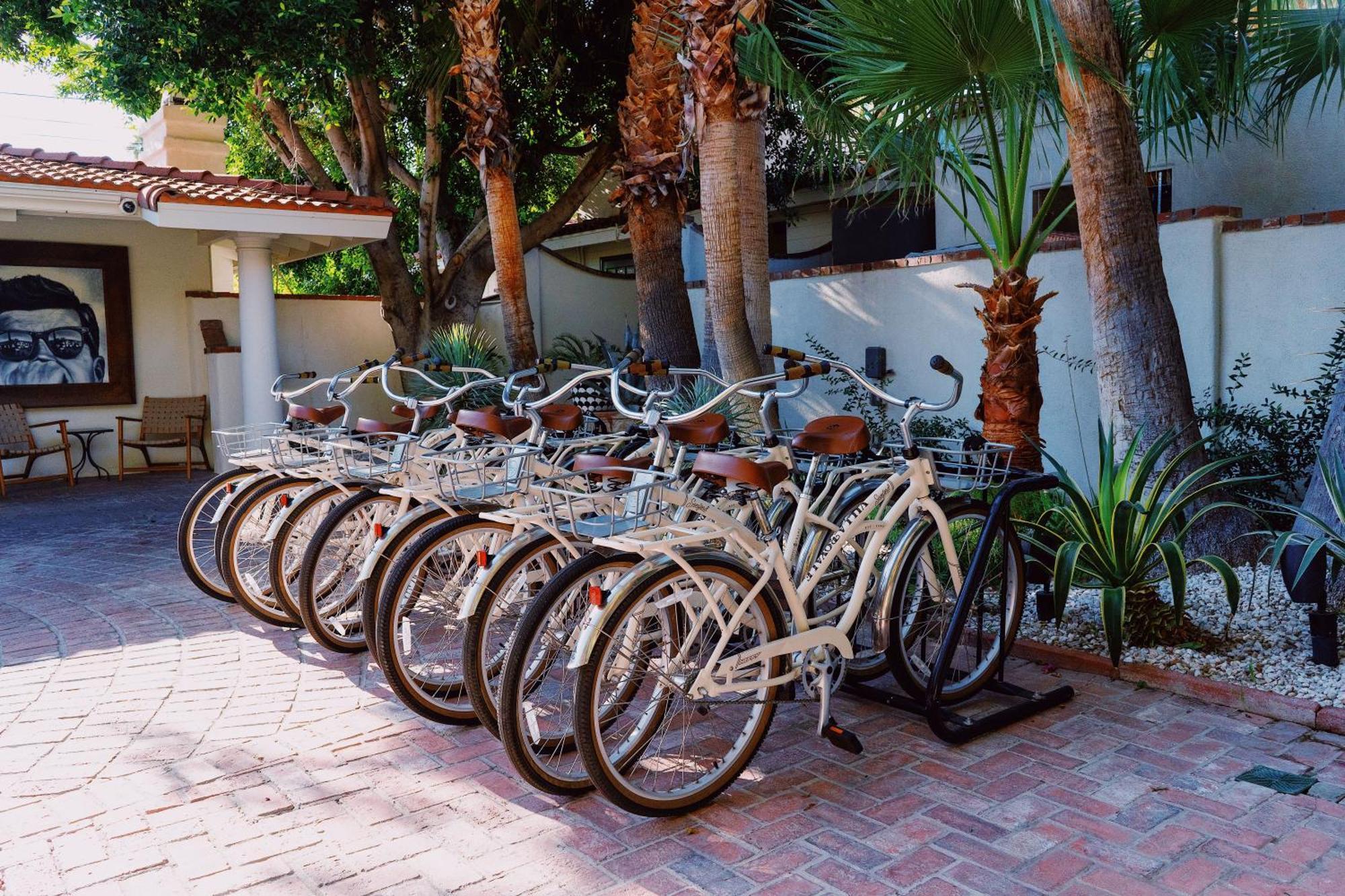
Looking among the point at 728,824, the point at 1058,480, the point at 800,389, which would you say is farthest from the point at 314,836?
the point at 1058,480

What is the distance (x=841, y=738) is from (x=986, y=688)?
0.95 metres

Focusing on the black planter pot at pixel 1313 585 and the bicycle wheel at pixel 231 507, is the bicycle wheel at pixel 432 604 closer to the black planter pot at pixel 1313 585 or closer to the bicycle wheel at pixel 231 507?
the bicycle wheel at pixel 231 507

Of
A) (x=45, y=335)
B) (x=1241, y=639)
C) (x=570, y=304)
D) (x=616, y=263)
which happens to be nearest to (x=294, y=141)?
(x=45, y=335)

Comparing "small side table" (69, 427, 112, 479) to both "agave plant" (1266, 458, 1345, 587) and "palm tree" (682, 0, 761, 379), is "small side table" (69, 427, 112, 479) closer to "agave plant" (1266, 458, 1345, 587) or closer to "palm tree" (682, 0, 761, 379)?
"palm tree" (682, 0, 761, 379)

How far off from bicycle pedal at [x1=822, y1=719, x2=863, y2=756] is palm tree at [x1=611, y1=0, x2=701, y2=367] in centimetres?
565

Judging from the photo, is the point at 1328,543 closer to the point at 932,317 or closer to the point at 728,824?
the point at 728,824

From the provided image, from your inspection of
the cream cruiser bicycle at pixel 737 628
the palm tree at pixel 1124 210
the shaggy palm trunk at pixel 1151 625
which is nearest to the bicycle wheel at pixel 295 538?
the cream cruiser bicycle at pixel 737 628

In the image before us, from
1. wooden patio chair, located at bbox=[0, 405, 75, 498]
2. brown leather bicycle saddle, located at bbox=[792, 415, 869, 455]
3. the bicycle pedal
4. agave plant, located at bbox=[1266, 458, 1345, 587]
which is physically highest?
brown leather bicycle saddle, located at bbox=[792, 415, 869, 455]

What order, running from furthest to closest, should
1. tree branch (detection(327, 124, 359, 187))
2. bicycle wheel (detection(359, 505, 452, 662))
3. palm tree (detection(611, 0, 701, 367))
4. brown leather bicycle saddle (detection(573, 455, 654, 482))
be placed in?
tree branch (detection(327, 124, 359, 187)), palm tree (detection(611, 0, 701, 367)), bicycle wheel (detection(359, 505, 452, 662)), brown leather bicycle saddle (detection(573, 455, 654, 482))

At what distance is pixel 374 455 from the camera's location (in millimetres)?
4812

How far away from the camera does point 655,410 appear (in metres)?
3.42

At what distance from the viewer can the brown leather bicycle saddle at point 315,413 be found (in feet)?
17.0

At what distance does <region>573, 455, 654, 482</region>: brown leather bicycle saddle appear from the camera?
134 inches

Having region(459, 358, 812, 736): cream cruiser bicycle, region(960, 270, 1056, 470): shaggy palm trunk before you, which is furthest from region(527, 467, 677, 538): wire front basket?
region(960, 270, 1056, 470): shaggy palm trunk
